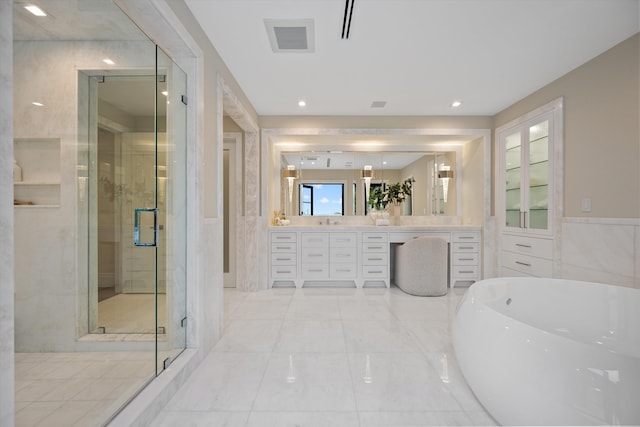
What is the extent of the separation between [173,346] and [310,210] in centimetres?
336

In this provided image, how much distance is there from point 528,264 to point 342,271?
7.80 feet

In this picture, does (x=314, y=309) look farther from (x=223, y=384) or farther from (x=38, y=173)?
(x=38, y=173)

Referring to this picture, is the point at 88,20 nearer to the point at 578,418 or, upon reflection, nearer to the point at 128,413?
the point at 128,413

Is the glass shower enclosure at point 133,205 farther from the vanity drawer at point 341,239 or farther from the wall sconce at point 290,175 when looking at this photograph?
the wall sconce at point 290,175

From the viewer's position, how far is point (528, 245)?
3801 millimetres

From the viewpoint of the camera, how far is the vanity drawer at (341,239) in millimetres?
4613

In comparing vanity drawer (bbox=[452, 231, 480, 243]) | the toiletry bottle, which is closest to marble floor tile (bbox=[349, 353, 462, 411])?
the toiletry bottle

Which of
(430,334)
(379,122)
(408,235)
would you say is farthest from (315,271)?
(379,122)

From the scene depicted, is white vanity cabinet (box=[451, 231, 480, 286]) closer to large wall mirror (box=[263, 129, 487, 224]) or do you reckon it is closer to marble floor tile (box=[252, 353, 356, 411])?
→ large wall mirror (box=[263, 129, 487, 224])

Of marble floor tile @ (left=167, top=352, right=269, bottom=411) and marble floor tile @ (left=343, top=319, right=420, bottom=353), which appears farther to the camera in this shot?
→ marble floor tile @ (left=343, top=319, right=420, bottom=353)

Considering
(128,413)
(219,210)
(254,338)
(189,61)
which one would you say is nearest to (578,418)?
(128,413)

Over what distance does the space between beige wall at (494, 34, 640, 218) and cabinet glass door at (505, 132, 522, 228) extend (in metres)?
0.77

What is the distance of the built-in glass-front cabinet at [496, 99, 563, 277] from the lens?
11.1ft

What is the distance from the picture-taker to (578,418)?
1.21 metres
